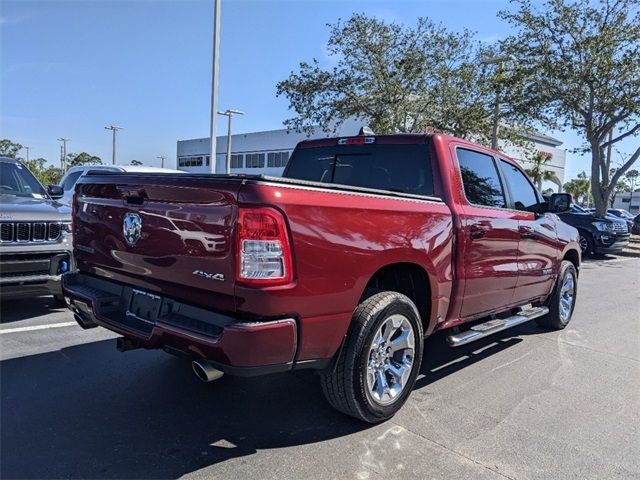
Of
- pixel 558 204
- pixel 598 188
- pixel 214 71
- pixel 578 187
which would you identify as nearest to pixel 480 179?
pixel 558 204

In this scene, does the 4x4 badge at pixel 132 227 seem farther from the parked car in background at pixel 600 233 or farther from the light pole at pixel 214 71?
the parked car in background at pixel 600 233

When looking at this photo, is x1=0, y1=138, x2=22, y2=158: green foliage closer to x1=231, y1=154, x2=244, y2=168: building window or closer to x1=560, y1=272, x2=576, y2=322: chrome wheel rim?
x1=231, y1=154, x2=244, y2=168: building window

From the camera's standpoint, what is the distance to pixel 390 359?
361 centimetres

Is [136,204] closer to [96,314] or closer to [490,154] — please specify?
[96,314]

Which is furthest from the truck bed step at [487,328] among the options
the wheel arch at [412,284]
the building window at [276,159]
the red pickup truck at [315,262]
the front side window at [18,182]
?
the building window at [276,159]

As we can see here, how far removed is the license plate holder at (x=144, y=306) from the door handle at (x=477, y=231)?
8.17ft

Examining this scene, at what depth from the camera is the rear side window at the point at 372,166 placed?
14.0 ft

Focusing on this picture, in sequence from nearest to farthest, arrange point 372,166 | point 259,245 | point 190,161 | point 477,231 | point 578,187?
point 259,245 → point 477,231 → point 372,166 → point 190,161 → point 578,187

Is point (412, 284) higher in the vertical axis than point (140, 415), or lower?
higher

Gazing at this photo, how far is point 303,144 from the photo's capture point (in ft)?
16.6

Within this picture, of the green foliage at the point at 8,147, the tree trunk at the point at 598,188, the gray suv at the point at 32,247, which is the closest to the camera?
the gray suv at the point at 32,247

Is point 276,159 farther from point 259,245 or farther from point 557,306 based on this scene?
point 259,245

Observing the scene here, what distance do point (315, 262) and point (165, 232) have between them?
947 millimetres

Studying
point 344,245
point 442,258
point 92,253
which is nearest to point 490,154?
point 442,258
